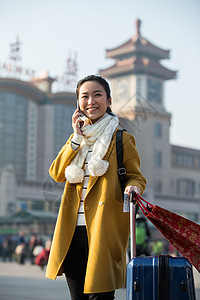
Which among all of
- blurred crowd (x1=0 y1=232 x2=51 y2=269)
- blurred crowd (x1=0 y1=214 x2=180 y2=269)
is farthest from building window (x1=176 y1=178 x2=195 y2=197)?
blurred crowd (x1=0 y1=232 x2=51 y2=269)

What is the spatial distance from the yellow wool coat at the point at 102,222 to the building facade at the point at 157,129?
221 ft

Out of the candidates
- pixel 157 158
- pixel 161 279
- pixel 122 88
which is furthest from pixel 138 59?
pixel 161 279

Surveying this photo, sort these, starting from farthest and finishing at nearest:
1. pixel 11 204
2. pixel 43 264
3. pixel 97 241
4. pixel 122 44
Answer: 1. pixel 122 44
2. pixel 11 204
3. pixel 43 264
4. pixel 97 241

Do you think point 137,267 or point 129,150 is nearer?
point 137,267

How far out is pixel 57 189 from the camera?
11.5 feet

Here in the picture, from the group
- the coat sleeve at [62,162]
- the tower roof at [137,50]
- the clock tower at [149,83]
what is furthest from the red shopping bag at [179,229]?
the tower roof at [137,50]

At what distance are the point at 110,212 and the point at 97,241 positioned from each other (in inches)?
6.6

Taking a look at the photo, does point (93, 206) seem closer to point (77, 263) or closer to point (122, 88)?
point (77, 263)

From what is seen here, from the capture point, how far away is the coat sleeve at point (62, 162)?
3.22m

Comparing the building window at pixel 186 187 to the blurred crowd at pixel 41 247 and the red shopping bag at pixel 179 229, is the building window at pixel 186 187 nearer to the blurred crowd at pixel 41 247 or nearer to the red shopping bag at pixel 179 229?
the blurred crowd at pixel 41 247

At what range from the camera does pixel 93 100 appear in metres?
3.27

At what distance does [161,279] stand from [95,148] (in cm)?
81

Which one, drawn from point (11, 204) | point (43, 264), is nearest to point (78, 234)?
point (43, 264)

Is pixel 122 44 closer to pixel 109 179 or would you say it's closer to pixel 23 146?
pixel 23 146
